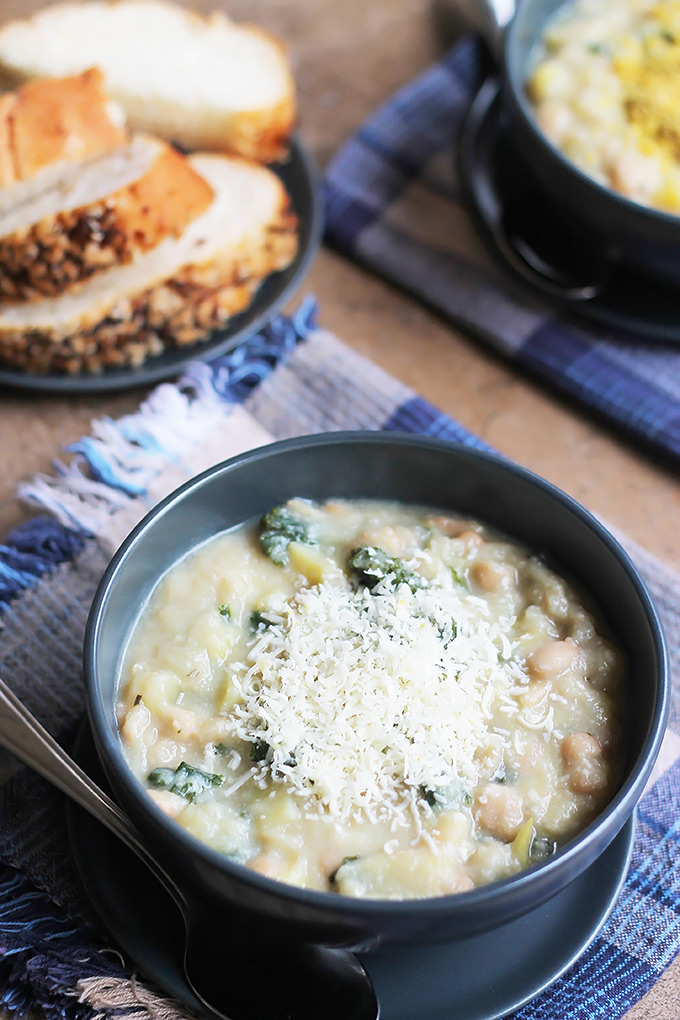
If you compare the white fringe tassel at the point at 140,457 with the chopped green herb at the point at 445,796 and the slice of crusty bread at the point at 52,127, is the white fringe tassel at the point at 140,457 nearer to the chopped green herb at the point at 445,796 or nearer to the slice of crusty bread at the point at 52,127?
the slice of crusty bread at the point at 52,127

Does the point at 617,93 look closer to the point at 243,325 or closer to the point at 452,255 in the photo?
the point at 452,255

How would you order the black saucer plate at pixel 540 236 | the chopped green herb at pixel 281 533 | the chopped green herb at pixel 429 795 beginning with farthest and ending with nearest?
the black saucer plate at pixel 540 236 → the chopped green herb at pixel 281 533 → the chopped green herb at pixel 429 795

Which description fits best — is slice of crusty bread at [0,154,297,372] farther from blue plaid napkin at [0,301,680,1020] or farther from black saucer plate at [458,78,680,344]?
black saucer plate at [458,78,680,344]

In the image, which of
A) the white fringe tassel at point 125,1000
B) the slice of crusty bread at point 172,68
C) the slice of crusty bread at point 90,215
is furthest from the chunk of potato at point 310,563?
the slice of crusty bread at point 172,68

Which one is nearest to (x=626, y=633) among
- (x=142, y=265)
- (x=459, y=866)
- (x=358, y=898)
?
Answer: (x=459, y=866)

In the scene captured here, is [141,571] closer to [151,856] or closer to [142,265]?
[151,856]

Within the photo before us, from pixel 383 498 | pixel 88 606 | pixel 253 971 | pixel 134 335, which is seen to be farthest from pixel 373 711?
pixel 134 335

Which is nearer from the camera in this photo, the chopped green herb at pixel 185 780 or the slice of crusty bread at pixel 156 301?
the chopped green herb at pixel 185 780

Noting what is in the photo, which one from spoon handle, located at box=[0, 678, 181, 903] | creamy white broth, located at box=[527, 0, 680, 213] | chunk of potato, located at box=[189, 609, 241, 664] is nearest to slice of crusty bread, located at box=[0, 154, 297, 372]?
creamy white broth, located at box=[527, 0, 680, 213]
